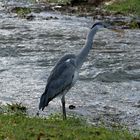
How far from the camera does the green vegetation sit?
10.5 metres

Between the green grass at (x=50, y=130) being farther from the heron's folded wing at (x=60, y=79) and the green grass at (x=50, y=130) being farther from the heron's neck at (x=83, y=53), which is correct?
the heron's neck at (x=83, y=53)

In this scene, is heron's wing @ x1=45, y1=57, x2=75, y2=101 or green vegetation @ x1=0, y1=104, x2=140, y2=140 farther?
heron's wing @ x1=45, y1=57, x2=75, y2=101

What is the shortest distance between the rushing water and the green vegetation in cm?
166

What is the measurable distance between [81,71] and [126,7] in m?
21.7

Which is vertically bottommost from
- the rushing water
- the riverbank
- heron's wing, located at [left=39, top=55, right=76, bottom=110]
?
the riverbank

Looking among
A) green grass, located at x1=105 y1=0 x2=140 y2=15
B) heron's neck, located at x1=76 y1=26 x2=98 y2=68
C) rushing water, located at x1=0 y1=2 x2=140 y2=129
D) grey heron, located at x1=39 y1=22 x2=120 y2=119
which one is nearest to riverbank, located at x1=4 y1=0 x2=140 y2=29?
green grass, located at x1=105 y1=0 x2=140 y2=15

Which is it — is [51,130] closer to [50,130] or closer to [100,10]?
[50,130]

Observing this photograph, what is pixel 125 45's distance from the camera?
26859 mm

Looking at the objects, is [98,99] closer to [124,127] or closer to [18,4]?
[124,127]

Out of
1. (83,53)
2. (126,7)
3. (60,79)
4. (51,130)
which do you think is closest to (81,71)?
(83,53)

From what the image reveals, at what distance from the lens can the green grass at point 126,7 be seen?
40.3 metres

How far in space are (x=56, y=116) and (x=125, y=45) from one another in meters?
14.2

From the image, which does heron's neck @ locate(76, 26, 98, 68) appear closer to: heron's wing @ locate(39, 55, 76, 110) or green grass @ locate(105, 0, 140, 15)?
heron's wing @ locate(39, 55, 76, 110)

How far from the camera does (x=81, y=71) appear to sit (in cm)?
2073
